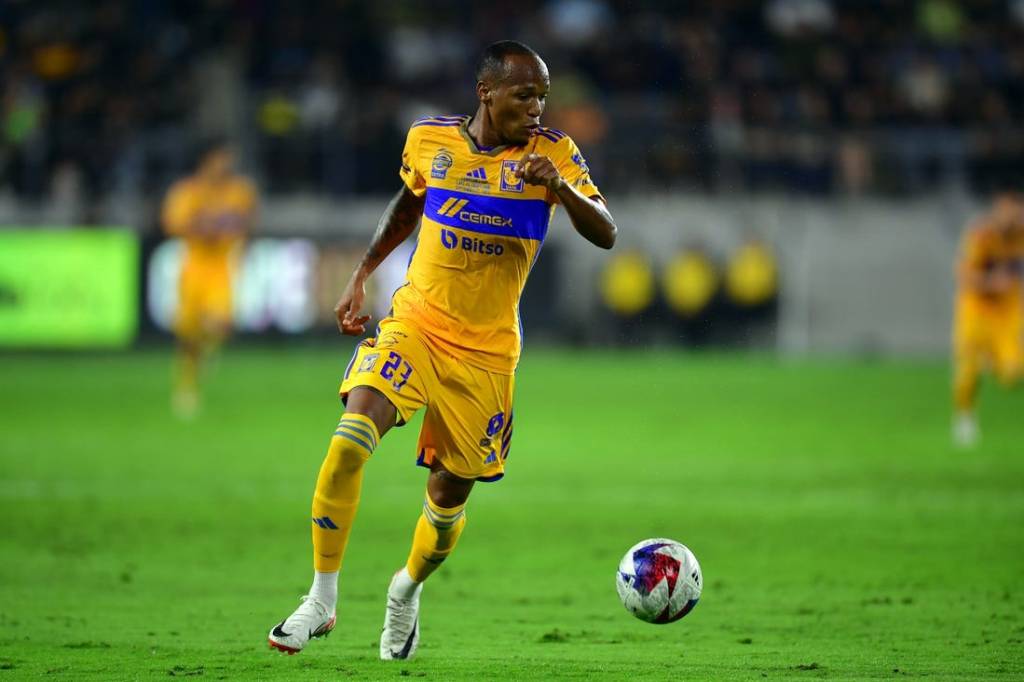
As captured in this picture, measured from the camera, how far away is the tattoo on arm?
6.78 m

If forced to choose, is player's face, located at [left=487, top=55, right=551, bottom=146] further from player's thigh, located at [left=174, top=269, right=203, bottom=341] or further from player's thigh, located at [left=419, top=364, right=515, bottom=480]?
player's thigh, located at [left=174, top=269, right=203, bottom=341]

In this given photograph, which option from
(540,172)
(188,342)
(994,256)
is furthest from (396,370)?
(188,342)

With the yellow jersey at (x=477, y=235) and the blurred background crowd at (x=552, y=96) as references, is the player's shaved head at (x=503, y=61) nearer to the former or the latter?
the yellow jersey at (x=477, y=235)

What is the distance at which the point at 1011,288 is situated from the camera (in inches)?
628

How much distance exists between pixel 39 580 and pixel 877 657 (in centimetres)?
448

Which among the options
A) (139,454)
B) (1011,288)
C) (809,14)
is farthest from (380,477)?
(809,14)

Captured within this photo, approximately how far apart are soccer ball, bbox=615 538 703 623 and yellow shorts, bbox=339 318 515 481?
715 mm

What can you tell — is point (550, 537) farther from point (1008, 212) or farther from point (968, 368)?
point (1008, 212)

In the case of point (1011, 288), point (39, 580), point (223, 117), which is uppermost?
point (223, 117)

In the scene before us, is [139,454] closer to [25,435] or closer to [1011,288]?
[25,435]

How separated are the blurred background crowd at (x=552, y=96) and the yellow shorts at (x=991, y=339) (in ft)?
32.0

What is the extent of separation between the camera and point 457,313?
6.46 m

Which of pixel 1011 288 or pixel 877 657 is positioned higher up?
pixel 1011 288

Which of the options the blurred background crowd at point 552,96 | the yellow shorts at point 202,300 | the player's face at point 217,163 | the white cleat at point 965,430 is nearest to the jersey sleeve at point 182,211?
the player's face at point 217,163
